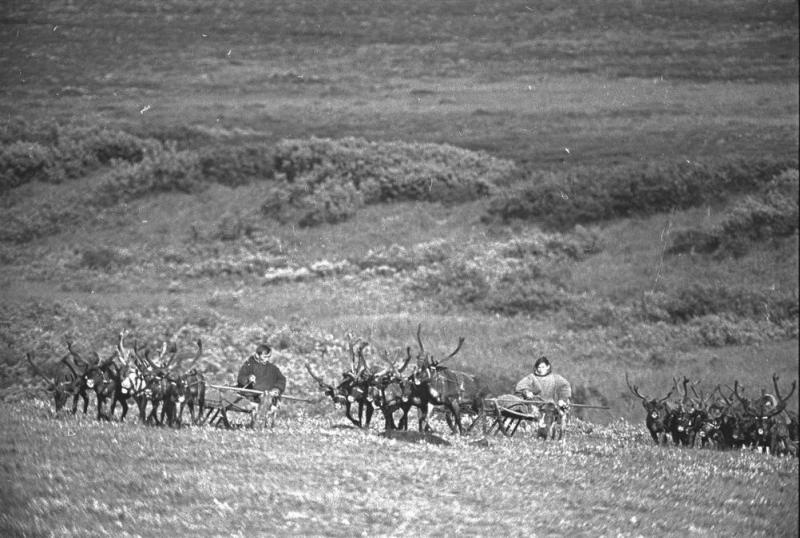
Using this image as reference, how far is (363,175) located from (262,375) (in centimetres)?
1184

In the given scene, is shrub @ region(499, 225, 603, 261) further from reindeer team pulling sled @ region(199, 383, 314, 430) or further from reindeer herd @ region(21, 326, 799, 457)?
reindeer team pulling sled @ region(199, 383, 314, 430)

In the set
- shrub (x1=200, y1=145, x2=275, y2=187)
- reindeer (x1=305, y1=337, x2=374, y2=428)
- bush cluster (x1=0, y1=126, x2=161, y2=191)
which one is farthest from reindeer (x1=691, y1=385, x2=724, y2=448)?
shrub (x1=200, y1=145, x2=275, y2=187)

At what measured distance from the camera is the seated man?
17.8m

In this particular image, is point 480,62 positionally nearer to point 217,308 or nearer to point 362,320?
point 362,320

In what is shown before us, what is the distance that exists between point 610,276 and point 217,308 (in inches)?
378

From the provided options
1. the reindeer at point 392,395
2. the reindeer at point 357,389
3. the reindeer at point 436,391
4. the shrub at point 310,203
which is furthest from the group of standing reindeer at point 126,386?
the shrub at point 310,203

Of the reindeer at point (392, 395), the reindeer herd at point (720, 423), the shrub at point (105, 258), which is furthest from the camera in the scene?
the reindeer herd at point (720, 423)

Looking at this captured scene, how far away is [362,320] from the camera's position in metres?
20.8

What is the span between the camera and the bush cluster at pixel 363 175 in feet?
87.1

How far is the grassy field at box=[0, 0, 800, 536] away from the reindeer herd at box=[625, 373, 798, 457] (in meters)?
0.72

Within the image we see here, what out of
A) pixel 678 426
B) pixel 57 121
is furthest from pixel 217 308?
pixel 678 426

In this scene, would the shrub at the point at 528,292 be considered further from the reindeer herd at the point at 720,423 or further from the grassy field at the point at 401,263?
the reindeer herd at the point at 720,423

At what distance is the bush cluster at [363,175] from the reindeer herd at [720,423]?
32.6 ft

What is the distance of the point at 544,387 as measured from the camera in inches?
712
